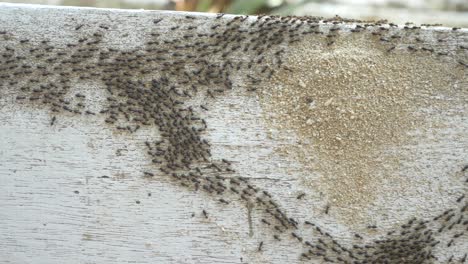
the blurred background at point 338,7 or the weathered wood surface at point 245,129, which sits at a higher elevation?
the blurred background at point 338,7

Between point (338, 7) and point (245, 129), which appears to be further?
point (338, 7)

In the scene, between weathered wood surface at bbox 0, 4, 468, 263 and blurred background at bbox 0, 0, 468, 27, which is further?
blurred background at bbox 0, 0, 468, 27

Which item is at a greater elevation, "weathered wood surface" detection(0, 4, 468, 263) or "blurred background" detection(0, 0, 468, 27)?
"blurred background" detection(0, 0, 468, 27)

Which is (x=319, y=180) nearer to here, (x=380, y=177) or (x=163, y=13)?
(x=380, y=177)

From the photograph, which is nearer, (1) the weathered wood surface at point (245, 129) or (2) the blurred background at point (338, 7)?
(1) the weathered wood surface at point (245, 129)
